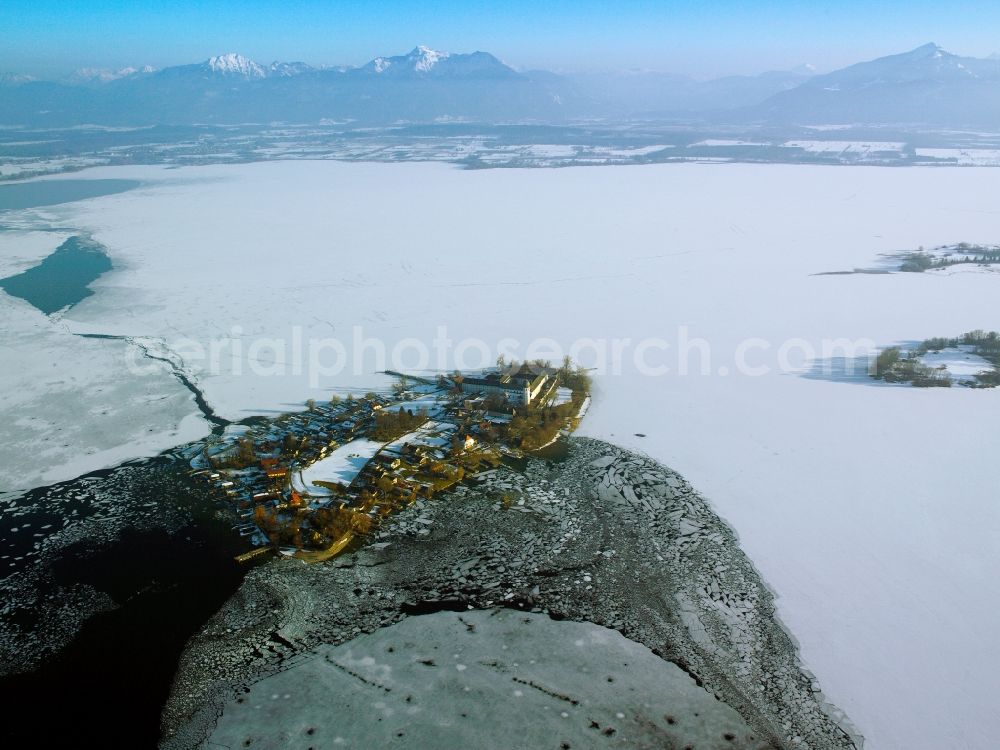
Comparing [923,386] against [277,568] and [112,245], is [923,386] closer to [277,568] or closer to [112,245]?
[277,568]

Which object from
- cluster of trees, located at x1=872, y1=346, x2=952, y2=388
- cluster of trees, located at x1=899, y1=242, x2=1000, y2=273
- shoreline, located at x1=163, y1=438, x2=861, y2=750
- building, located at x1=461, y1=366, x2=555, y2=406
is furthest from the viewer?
cluster of trees, located at x1=899, y1=242, x2=1000, y2=273

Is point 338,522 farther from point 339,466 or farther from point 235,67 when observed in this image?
point 235,67

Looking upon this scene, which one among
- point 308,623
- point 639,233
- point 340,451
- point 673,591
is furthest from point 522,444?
point 639,233

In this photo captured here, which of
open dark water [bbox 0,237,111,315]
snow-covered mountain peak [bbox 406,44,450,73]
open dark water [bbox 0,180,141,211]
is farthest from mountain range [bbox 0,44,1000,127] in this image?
open dark water [bbox 0,237,111,315]

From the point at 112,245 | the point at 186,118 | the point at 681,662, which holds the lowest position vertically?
the point at 681,662

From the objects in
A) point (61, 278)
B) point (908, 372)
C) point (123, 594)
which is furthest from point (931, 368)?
point (61, 278)

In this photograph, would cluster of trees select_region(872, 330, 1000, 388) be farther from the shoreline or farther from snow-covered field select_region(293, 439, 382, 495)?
snow-covered field select_region(293, 439, 382, 495)

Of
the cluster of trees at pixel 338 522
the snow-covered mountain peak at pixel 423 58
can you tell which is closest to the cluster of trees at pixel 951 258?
the cluster of trees at pixel 338 522
